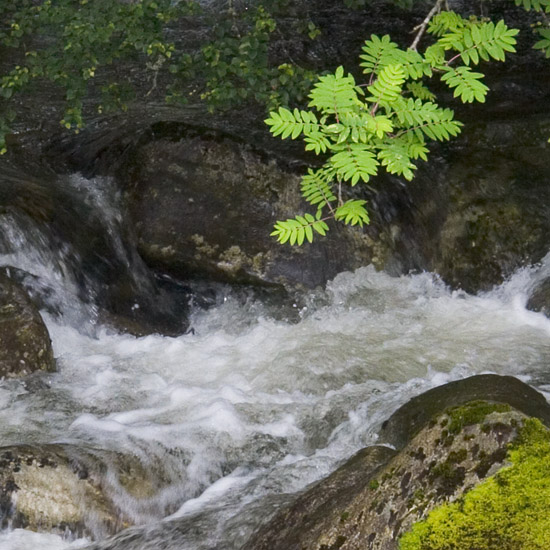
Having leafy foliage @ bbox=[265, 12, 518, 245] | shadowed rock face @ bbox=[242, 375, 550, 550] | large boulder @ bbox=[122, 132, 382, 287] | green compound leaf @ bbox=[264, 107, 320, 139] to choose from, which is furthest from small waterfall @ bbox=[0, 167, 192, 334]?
shadowed rock face @ bbox=[242, 375, 550, 550]

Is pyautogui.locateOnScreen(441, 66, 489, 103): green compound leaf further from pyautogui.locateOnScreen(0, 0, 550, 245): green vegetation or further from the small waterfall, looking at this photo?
the small waterfall

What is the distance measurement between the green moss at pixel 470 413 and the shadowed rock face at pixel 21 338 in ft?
11.5

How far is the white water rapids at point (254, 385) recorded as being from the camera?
5000 millimetres

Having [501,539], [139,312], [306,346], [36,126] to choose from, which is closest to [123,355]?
[139,312]

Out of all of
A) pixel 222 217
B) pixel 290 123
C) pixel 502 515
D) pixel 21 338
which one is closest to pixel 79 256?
pixel 222 217

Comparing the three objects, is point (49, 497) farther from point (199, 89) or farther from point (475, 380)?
point (199, 89)

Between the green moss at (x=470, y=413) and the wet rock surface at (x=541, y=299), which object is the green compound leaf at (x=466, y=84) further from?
the wet rock surface at (x=541, y=299)

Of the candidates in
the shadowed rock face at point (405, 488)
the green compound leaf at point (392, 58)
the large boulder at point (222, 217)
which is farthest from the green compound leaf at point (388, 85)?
the large boulder at point (222, 217)

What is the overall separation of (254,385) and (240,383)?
10 cm

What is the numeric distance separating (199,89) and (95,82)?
1259 millimetres

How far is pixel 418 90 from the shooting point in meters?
5.05

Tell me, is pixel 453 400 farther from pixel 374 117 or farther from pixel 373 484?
pixel 374 117

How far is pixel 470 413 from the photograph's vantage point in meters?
3.57

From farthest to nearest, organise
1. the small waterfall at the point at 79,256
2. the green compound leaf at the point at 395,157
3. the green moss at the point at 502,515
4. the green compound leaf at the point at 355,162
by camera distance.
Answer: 1. the small waterfall at the point at 79,256
2. the green compound leaf at the point at 395,157
3. the green compound leaf at the point at 355,162
4. the green moss at the point at 502,515
